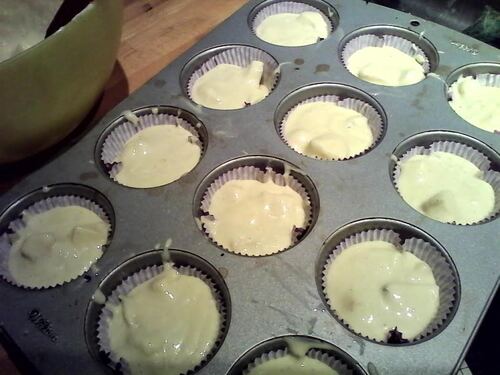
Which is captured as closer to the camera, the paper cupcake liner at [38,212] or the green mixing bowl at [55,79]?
the green mixing bowl at [55,79]

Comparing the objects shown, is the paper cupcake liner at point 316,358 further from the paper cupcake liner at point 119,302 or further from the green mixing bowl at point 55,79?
the green mixing bowl at point 55,79

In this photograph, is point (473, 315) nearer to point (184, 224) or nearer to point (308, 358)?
point (308, 358)

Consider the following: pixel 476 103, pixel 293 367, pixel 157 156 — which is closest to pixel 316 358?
pixel 293 367

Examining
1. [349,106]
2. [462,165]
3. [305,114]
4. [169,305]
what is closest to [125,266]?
[169,305]

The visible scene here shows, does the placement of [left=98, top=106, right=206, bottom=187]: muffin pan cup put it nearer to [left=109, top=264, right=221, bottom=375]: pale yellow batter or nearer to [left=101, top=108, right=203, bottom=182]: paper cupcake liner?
[left=101, top=108, right=203, bottom=182]: paper cupcake liner

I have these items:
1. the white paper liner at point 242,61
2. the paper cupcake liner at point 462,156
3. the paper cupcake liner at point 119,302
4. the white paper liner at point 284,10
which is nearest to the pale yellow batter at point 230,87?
the white paper liner at point 242,61

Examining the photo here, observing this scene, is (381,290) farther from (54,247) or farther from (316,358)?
(54,247)

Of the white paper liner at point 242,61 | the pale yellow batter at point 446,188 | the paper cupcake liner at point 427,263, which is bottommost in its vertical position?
the paper cupcake liner at point 427,263
